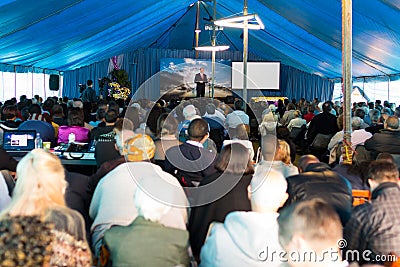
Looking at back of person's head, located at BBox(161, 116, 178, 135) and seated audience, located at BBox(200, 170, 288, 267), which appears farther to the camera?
back of person's head, located at BBox(161, 116, 178, 135)

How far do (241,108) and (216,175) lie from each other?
7.06 metres

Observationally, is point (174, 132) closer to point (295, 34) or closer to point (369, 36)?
point (369, 36)

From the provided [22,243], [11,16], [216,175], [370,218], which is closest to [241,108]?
[11,16]

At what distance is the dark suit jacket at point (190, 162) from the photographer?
4592mm

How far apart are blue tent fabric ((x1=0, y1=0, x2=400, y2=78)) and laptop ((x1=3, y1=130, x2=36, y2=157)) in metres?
1.63

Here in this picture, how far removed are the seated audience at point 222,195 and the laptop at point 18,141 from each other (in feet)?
8.93

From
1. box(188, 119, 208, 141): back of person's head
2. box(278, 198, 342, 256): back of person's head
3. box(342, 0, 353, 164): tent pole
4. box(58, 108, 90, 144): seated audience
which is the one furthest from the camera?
box(58, 108, 90, 144): seated audience

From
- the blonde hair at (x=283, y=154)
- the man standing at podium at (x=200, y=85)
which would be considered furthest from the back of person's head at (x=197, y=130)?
the man standing at podium at (x=200, y=85)

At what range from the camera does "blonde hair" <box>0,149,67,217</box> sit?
89.7 inches

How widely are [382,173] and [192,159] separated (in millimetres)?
1889

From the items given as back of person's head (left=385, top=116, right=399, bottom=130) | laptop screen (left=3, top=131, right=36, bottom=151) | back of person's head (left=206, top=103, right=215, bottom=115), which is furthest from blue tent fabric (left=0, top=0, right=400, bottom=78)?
back of person's head (left=206, top=103, right=215, bottom=115)

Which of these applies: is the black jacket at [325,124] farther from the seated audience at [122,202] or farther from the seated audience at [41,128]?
the seated audience at [122,202]

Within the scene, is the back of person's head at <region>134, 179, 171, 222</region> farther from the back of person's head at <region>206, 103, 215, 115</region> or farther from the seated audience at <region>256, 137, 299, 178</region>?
the back of person's head at <region>206, 103, 215, 115</region>

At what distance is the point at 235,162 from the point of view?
3.61 m
